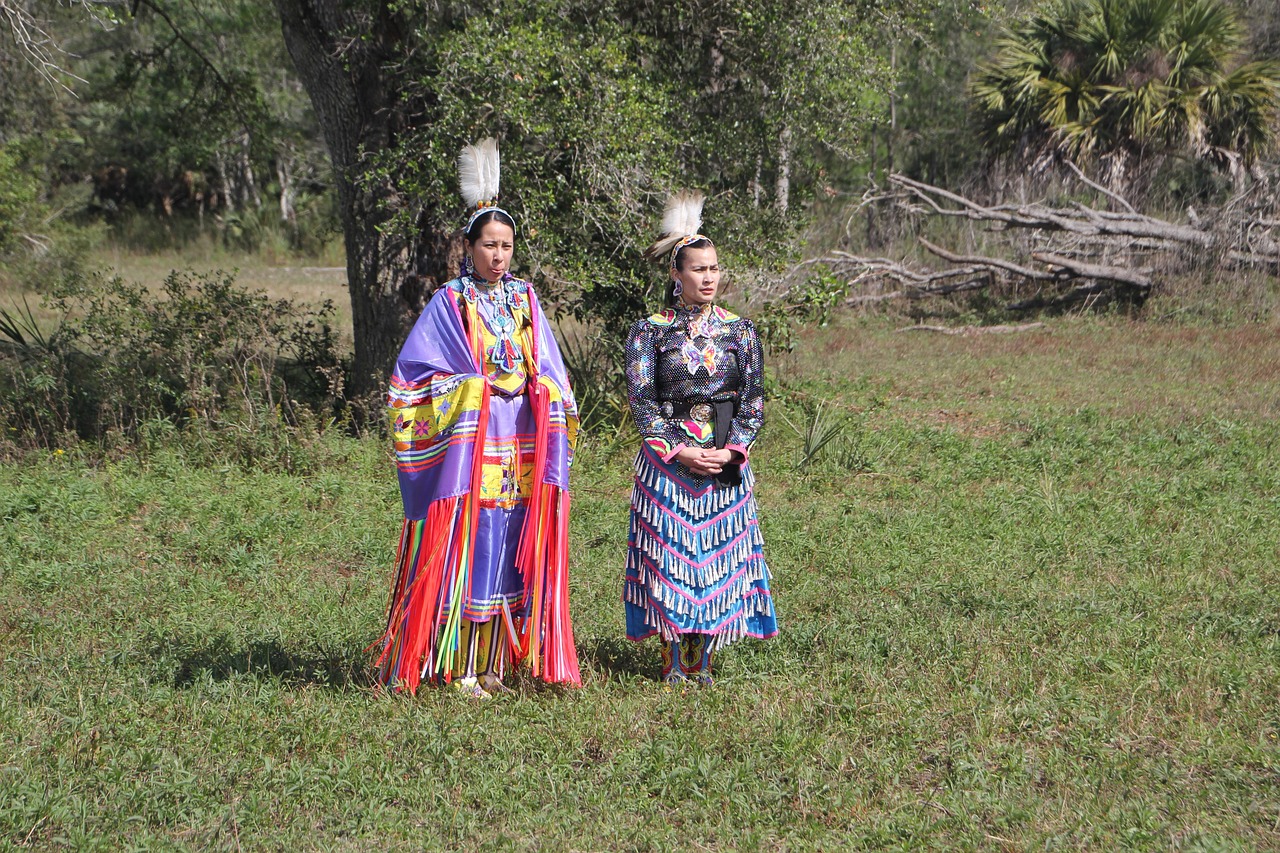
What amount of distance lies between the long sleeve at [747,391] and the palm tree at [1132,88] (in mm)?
14279

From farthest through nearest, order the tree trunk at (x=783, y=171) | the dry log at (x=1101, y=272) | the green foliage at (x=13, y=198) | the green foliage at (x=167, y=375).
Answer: the green foliage at (x=13, y=198) < the dry log at (x=1101, y=272) < the tree trunk at (x=783, y=171) < the green foliage at (x=167, y=375)

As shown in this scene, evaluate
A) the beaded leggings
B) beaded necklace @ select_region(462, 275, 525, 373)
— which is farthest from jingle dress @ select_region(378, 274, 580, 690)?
the beaded leggings

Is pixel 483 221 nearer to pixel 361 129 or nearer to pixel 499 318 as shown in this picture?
pixel 499 318

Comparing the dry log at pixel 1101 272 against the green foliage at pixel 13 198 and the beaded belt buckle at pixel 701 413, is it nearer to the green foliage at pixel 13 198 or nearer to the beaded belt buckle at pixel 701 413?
the beaded belt buckle at pixel 701 413

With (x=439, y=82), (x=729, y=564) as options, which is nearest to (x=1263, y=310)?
(x=439, y=82)

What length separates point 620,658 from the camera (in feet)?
17.2

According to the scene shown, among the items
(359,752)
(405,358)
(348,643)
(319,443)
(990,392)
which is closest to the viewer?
(359,752)

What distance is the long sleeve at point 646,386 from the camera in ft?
15.6

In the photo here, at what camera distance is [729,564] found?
15.9 feet

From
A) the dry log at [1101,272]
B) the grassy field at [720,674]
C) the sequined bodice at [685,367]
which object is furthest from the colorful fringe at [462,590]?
the dry log at [1101,272]

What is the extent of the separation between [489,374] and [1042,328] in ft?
38.7

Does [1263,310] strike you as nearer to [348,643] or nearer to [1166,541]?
[1166,541]

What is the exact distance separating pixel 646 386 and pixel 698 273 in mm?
476

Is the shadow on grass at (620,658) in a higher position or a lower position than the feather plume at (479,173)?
lower
